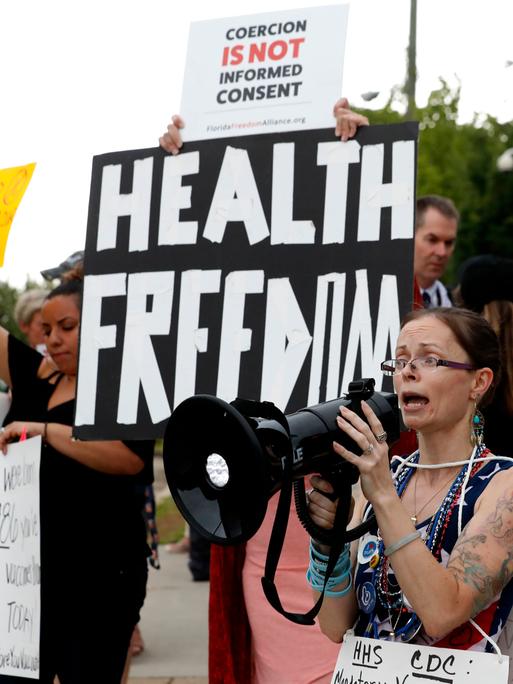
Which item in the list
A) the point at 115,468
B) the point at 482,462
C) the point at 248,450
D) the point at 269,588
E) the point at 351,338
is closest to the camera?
the point at 248,450

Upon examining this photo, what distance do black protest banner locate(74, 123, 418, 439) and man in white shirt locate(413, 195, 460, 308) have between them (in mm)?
1451

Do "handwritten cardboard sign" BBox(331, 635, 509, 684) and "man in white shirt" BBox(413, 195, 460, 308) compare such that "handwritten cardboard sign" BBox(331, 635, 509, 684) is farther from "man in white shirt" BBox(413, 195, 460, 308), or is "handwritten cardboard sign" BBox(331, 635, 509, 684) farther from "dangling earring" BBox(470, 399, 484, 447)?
"man in white shirt" BBox(413, 195, 460, 308)

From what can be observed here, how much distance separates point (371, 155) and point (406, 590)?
1.64 metres

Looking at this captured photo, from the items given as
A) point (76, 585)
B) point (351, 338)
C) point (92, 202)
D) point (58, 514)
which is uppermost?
point (92, 202)

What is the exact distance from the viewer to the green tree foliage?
27875 millimetres

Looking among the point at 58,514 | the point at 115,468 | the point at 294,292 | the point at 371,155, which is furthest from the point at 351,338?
the point at 58,514

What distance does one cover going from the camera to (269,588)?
7.64 feet

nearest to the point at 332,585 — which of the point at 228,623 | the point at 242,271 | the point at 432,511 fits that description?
the point at 432,511

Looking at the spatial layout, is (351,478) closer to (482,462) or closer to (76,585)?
(482,462)

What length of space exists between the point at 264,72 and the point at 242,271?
73cm

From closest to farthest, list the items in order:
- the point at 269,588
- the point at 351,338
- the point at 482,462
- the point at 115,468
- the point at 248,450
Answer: the point at 248,450 → the point at 269,588 → the point at 482,462 → the point at 351,338 → the point at 115,468

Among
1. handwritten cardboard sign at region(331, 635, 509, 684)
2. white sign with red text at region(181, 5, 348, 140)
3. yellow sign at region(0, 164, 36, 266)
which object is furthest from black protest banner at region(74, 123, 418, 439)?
handwritten cardboard sign at region(331, 635, 509, 684)

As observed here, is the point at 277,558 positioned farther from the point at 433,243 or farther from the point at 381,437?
the point at 433,243

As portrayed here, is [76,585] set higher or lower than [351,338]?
lower
